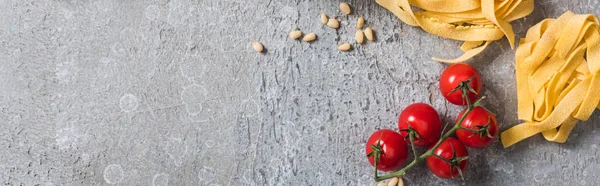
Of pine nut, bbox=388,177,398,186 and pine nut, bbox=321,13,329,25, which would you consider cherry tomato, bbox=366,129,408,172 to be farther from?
pine nut, bbox=321,13,329,25

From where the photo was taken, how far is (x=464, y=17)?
197 centimetres

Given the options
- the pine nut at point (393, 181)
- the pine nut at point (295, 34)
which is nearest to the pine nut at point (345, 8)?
the pine nut at point (295, 34)

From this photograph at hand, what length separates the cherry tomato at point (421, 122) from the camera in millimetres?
1884

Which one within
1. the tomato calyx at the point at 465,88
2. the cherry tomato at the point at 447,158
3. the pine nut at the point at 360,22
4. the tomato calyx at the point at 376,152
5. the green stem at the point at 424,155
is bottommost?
the cherry tomato at the point at 447,158

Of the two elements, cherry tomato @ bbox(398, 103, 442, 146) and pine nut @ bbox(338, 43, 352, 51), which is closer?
cherry tomato @ bbox(398, 103, 442, 146)

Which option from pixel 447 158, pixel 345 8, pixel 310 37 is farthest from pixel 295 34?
pixel 447 158

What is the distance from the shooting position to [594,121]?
2.02m

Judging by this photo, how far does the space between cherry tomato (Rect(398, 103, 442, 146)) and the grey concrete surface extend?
84mm

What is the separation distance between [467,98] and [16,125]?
1.17m

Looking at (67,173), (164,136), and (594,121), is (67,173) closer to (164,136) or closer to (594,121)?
(164,136)

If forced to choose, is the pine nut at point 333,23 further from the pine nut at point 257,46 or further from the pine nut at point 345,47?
the pine nut at point 257,46

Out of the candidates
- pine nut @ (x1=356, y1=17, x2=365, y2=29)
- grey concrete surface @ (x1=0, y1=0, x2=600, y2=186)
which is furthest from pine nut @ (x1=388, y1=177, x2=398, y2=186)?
pine nut @ (x1=356, y1=17, x2=365, y2=29)

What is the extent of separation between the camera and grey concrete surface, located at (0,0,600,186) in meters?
1.99

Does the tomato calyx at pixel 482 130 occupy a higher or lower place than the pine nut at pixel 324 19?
lower
